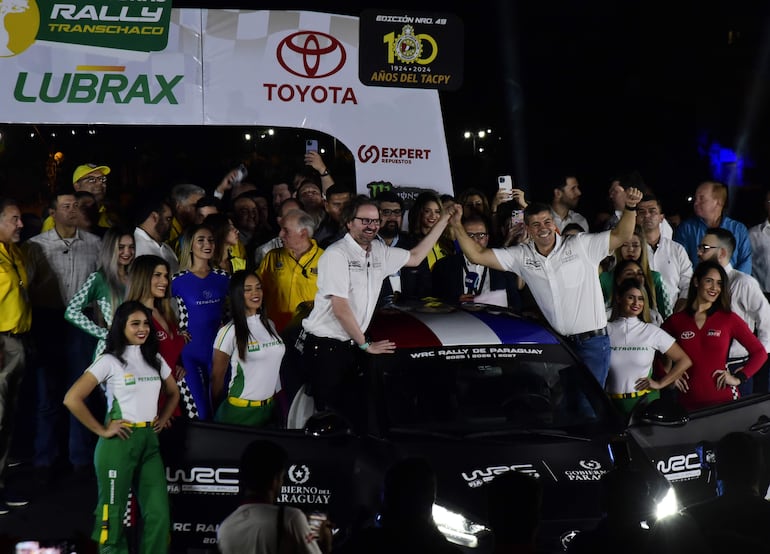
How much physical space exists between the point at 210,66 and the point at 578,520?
21.0 ft

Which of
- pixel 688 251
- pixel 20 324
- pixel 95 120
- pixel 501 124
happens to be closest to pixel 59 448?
pixel 20 324

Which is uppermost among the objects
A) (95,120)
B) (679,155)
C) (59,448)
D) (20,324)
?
(679,155)

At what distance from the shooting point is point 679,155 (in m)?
36.5

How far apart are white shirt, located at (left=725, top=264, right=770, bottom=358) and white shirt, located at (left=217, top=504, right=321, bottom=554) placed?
5840mm

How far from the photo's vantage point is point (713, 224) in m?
10.6

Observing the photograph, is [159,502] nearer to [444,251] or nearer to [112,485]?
[112,485]

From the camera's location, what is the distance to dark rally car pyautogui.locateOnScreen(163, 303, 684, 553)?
6039 millimetres

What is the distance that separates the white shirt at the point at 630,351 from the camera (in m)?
8.34

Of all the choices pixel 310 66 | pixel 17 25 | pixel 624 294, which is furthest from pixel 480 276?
pixel 17 25

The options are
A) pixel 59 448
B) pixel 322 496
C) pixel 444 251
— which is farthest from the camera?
pixel 444 251

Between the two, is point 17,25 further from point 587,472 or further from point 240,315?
point 587,472

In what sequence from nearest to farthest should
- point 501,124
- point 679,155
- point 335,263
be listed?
point 335,263, point 679,155, point 501,124

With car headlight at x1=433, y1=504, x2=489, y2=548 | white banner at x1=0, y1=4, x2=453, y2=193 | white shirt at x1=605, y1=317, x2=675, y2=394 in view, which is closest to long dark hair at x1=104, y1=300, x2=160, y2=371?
car headlight at x1=433, y1=504, x2=489, y2=548

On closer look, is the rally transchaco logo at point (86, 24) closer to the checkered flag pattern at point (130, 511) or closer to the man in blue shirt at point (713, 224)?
the checkered flag pattern at point (130, 511)
